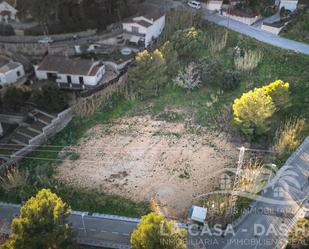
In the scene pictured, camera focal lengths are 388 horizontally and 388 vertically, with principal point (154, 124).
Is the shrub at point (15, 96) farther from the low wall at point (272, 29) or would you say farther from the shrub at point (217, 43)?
the low wall at point (272, 29)

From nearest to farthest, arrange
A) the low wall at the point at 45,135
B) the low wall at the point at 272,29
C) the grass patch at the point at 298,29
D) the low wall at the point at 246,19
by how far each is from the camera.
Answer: the low wall at the point at 45,135
the grass patch at the point at 298,29
the low wall at the point at 272,29
the low wall at the point at 246,19

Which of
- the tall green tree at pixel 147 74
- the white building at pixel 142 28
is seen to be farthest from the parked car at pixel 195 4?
the tall green tree at pixel 147 74

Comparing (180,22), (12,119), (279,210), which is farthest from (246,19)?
(12,119)

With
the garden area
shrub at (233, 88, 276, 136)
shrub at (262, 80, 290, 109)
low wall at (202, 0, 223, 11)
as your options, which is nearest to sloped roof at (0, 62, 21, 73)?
the garden area

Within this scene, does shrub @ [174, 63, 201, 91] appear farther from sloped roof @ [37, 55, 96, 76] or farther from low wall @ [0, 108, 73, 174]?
low wall @ [0, 108, 73, 174]

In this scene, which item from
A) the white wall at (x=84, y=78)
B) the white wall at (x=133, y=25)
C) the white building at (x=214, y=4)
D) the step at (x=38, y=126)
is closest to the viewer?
the step at (x=38, y=126)

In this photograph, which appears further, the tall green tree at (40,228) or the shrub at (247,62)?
the shrub at (247,62)

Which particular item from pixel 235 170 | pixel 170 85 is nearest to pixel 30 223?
pixel 235 170
